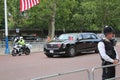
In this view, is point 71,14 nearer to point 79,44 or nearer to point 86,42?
point 86,42

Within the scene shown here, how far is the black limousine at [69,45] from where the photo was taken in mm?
24141

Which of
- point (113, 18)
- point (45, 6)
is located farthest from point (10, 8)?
point (113, 18)

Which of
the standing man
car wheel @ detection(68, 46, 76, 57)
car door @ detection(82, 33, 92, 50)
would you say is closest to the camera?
the standing man

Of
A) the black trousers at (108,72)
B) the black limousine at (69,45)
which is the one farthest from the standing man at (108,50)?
the black limousine at (69,45)

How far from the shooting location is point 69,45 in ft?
80.0

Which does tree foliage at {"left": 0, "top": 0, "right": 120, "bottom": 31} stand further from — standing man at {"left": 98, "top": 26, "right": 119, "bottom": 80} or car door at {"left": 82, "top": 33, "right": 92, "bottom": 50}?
standing man at {"left": 98, "top": 26, "right": 119, "bottom": 80}

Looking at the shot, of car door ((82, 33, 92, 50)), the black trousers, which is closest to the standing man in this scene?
the black trousers

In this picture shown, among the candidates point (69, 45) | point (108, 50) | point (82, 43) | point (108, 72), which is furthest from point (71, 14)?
point (108, 50)

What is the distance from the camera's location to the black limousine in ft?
79.2

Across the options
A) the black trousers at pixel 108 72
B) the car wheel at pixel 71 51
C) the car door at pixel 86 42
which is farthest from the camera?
the car door at pixel 86 42

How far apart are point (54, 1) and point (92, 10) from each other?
31.4 ft

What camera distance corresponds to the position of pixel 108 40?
7.87 meters

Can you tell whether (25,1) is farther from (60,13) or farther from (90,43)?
(60,13)

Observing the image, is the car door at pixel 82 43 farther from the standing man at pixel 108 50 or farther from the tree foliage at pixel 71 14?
the tree foliage at pixel 71 14
